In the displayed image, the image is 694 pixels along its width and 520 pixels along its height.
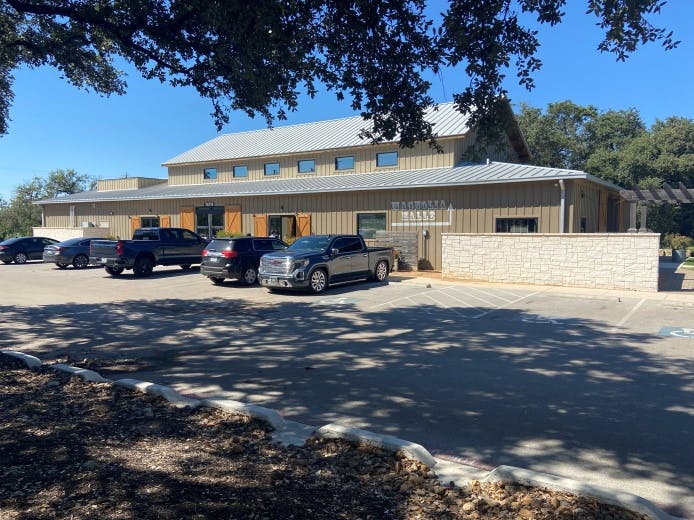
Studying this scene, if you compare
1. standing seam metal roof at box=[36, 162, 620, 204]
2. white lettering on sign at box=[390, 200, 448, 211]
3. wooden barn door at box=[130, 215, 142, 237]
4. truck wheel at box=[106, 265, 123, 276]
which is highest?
standing seam metal roof at box=[36, 162, 620, 204]

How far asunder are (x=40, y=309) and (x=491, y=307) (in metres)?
11.2

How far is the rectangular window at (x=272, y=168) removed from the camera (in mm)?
30734

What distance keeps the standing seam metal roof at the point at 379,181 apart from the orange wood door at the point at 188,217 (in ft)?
3.16

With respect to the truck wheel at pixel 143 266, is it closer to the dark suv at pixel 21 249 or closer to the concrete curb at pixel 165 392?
Answer: the dark suv at pixel 21 249

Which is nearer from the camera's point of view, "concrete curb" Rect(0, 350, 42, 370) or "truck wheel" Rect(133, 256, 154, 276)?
"concrete curb" Rect(0, 350, 42, 370)

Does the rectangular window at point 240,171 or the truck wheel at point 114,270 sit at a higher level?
the rectangular window at point 240,171

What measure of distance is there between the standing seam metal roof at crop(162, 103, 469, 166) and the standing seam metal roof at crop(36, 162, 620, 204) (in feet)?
5.66

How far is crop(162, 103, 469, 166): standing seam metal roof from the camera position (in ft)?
87.0

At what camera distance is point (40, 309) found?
42.5 ft

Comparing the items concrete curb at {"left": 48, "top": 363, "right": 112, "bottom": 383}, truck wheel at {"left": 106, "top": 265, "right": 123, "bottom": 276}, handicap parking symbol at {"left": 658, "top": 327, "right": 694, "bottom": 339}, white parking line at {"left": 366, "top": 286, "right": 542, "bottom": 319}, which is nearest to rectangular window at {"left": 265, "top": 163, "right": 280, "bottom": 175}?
truck wheel at {"left": 106, "top": 265, "right": 123, "bottom": 276}

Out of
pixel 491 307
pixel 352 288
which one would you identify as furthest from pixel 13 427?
pixel 352 288

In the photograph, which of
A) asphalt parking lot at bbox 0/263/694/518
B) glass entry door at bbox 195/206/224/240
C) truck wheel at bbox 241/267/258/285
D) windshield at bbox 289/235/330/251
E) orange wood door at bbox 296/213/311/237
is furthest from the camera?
glass entry door at bbox 195/206/224/240

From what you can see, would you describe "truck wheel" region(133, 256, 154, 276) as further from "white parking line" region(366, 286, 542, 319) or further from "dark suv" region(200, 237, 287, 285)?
"white parking line" region(366, 286, 542, 319)

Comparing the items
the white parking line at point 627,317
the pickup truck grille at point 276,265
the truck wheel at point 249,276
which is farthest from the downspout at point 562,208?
the truck wheel at point 249,276
